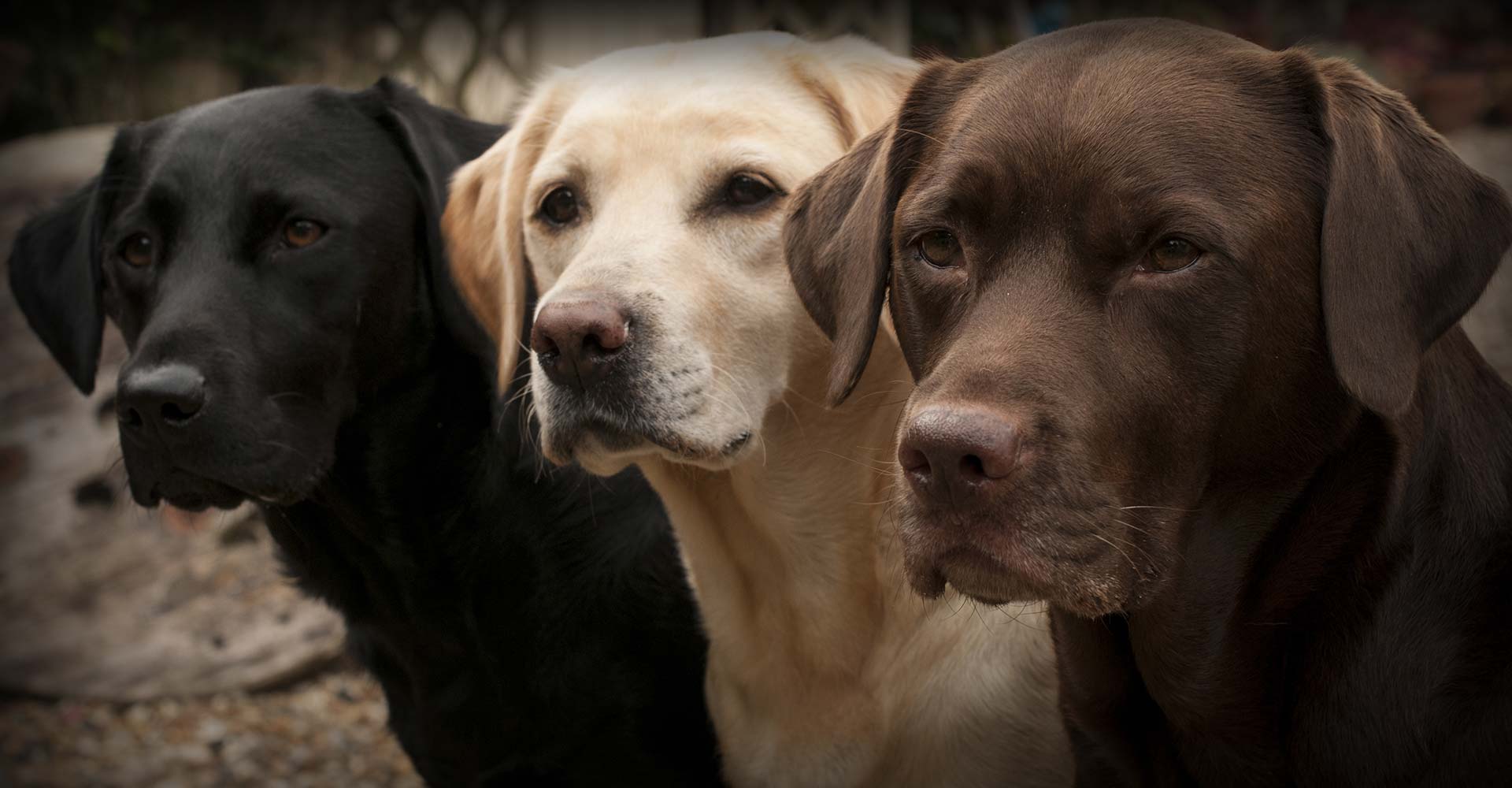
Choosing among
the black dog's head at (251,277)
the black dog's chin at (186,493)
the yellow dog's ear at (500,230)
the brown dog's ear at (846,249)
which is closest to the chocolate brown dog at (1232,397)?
the brown dog's ear at (846,249)

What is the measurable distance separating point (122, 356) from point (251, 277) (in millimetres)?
3118

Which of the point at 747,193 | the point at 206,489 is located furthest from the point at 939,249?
the point at 206,489

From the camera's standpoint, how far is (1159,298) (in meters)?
2.16

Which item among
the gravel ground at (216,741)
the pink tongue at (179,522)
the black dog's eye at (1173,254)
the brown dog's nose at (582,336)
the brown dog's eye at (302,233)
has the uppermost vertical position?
the black dog's eye at (1173,254)

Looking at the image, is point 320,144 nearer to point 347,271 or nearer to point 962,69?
point 347,271

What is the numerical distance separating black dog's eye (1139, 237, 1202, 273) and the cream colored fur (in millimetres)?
952

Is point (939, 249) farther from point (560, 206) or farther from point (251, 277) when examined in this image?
point (251, 277)

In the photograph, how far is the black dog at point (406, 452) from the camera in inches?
129

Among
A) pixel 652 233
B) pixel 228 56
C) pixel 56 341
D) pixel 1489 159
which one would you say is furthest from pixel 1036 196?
pixel 228 56

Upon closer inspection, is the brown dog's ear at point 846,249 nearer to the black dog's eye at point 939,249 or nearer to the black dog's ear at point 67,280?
the black dog's eye at point 939,249

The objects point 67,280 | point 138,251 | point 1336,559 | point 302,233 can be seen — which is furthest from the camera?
point 67,280

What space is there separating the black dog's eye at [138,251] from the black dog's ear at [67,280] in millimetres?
115

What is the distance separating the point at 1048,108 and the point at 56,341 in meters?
2.72

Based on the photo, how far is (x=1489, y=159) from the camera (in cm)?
779
